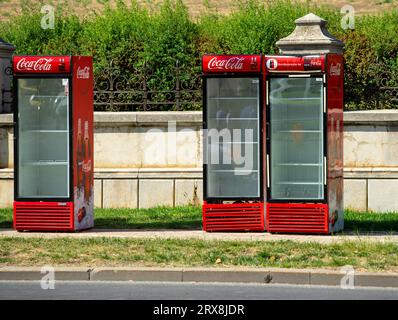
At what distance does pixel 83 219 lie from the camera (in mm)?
16312

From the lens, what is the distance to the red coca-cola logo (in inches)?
627

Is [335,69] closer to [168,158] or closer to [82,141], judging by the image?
[82,141]

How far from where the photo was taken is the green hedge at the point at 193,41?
68.6 feet


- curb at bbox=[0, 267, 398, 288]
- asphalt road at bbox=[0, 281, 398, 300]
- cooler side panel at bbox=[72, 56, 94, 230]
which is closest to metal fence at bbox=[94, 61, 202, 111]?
cooler side panel at bbox=[72, 56, 94, 230]

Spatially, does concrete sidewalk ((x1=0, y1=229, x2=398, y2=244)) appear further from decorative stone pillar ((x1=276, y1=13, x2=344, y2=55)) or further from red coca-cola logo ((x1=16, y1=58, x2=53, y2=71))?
decorative stone pillar ((x1=276, y1=13, x2=344, y2=55))

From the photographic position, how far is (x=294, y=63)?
15539 millimetres

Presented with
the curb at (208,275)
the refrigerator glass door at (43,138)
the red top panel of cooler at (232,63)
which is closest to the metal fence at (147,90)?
the refrigerator glass door at (43,138)

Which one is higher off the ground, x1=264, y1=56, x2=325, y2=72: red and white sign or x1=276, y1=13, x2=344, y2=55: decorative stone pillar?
x1=276, y1=13, x2=344, y2=55: decorative stone pillar

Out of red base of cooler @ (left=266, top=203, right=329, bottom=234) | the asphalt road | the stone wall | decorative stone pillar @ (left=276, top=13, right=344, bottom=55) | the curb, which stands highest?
decorative stone pillar @ (left=276, top=13, right=344, bottom=55)

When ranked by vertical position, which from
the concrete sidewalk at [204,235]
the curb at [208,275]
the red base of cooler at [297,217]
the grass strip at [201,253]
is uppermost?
the red base of cooler at [297,217]

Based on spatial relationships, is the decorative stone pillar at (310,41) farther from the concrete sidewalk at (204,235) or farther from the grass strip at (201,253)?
the grass strip at (201,253)

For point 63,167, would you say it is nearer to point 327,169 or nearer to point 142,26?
point 327,169

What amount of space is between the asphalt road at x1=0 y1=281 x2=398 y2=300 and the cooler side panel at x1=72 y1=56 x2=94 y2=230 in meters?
3.52
